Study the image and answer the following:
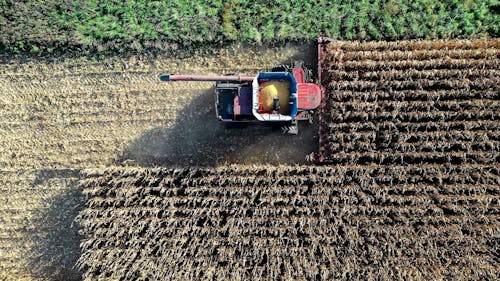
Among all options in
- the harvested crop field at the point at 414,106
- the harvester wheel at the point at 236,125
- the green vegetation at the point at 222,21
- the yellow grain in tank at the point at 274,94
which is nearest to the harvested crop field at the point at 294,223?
the harvested crop field at the point at 414,106

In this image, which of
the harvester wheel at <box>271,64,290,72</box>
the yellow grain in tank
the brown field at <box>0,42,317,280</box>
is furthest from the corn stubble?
the yellow grain in tank

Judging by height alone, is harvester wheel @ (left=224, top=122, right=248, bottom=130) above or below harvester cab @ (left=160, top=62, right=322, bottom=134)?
below

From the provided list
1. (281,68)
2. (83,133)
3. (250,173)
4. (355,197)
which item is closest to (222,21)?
(281,68)

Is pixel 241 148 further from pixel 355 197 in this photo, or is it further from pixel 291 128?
pixel 355 197

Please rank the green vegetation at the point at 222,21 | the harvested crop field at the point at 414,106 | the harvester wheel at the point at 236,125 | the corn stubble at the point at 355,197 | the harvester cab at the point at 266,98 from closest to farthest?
1. the harvester cab at the point at 266,98
2. the corn stubble at the point at 355,197
3. the harvested crop field at the point at 414,106
4. the harvester wheel at the point at 236,125
5. the green vegetation at the point at 222,21

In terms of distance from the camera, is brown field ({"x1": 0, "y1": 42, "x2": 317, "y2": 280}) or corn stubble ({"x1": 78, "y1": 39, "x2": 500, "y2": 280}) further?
brown field ({"x1": 0, "y1": 42, "x2": 317, "y2": 280})

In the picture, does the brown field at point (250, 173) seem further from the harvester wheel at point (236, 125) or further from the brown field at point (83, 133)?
the harvester wheel at point (236, 125)

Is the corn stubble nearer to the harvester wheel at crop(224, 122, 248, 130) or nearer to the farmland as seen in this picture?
the farmland
